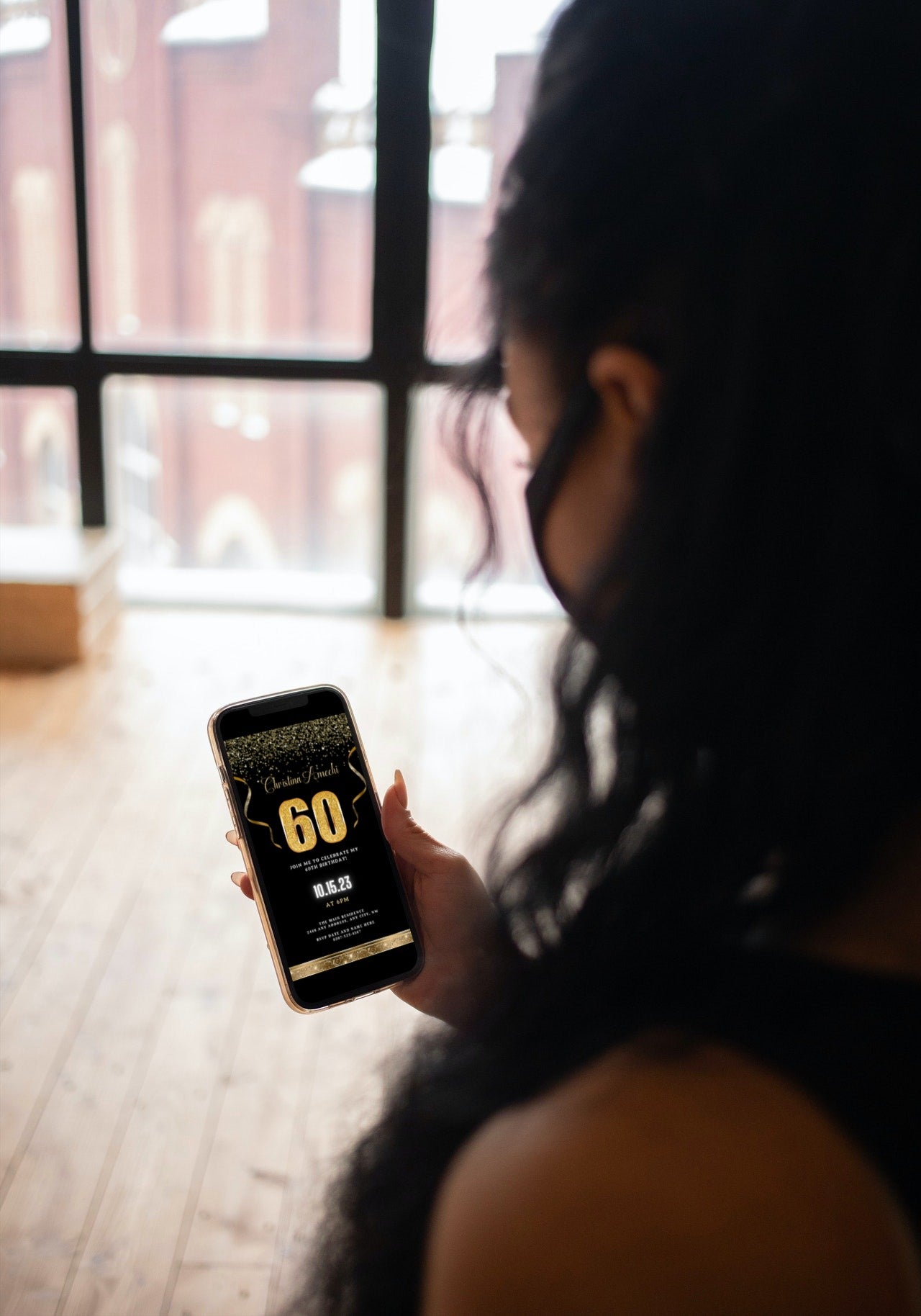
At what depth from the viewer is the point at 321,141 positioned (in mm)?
3254

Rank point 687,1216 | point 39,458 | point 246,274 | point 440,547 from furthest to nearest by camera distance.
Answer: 1. point 440,547
2. point 39,458
3. point 246,274
4. point 687,1216

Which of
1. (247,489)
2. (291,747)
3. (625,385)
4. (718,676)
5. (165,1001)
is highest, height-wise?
(625,385)

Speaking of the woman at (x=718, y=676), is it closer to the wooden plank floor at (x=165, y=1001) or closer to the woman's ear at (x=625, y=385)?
the woman's ear at (x=625, y=385)

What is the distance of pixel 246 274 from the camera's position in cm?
340

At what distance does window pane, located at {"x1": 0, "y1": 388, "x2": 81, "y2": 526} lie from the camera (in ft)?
11.5

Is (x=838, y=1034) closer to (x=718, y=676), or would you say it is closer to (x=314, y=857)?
(x=718, y=676)

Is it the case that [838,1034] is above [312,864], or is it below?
above

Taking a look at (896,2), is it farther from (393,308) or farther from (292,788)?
(393,308)

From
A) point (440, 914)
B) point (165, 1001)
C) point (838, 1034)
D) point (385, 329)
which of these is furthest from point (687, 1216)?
point (385, 329)

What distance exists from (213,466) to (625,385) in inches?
132

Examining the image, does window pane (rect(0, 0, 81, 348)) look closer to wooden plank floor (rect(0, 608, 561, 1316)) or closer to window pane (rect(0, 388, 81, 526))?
window pane (rect(0, 388, 81, 526))

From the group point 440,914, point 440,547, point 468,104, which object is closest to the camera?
point 440,914

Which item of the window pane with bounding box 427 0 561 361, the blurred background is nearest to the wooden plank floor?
the blurred background

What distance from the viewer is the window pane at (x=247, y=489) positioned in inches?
140
